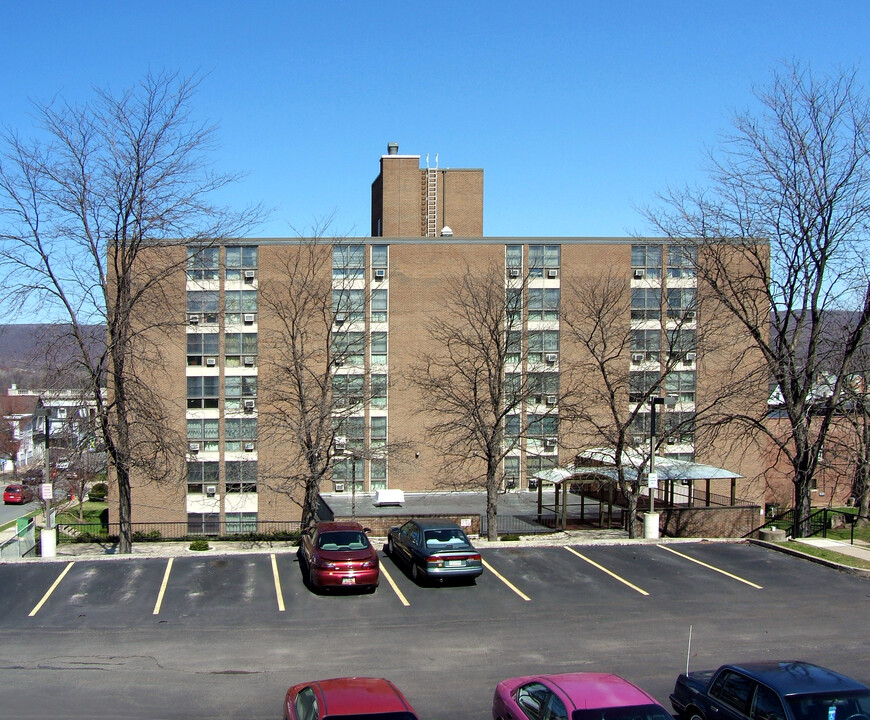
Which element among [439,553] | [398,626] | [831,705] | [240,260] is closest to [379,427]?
[240,260]

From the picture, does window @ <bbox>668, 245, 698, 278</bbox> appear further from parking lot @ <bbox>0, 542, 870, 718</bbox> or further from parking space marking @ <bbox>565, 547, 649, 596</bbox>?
parking lot @ <bbox>0, 542, 870, 718</bbox>

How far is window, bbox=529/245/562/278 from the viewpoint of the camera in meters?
43.5

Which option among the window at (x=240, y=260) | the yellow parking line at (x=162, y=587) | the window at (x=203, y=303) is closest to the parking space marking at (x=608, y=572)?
the yellow parking line at (x=162, y=587)

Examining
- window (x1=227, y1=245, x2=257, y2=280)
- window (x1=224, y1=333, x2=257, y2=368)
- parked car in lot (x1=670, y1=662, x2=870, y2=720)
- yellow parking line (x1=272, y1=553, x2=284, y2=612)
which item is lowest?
yellow parking line (x1=272, y1=553, x2=284, y2=612)

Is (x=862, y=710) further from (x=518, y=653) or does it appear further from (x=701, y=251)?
(x=701, y=251)

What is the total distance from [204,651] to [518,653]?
5.36 metres

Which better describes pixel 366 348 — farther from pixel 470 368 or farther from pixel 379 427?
pixel 470 368

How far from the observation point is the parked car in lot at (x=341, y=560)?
670 inches

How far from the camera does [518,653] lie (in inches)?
542

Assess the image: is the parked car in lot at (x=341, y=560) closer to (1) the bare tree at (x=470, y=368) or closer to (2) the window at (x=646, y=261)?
(1) the bare tree at (x=470, y=368)

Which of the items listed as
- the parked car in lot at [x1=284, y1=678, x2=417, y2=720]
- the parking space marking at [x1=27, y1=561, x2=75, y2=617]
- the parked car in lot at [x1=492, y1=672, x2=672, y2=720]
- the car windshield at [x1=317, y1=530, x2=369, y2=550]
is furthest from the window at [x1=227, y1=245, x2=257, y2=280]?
the parked car in lot at [x1=492, y1=672, x2=672, y2=720]

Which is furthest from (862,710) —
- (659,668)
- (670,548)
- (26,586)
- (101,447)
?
(101,447)

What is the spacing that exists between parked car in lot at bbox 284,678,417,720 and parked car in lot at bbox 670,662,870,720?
380 cm

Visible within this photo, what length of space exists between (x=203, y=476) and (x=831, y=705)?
127ft
